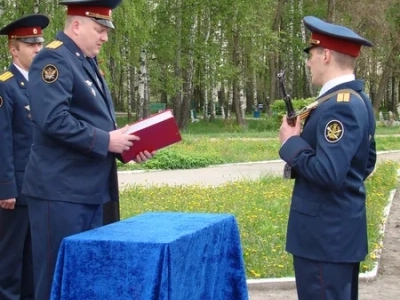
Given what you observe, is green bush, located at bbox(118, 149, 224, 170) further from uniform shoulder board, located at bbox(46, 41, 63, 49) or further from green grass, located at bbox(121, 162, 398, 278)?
uniform shoulder board, located at bbox(46, 41, 63, 49)

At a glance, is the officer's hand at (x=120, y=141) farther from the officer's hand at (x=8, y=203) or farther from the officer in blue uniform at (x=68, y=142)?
the officer's hand at (x=8, y=203)

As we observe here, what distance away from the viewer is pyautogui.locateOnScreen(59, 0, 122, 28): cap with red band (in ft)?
13.1

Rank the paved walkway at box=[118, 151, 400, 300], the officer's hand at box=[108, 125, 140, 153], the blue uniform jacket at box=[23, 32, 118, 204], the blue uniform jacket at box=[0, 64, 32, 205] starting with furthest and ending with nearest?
the paved walkway at box=[118, 151, 400, 300]
the blue uniform jacket at box=[0, 64, 32, 205]
the officer's hand at box=[108, 125, 140, 153]
the blue uniform jacket at box=[23, 32, 118, 204]

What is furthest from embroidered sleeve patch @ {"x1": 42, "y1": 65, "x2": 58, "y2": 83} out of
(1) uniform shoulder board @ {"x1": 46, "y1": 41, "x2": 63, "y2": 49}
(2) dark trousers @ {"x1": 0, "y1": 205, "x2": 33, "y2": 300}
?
(2) dark trousers @ {"x1": 0, "y1": 205, "x2": 33, "y2": 300}

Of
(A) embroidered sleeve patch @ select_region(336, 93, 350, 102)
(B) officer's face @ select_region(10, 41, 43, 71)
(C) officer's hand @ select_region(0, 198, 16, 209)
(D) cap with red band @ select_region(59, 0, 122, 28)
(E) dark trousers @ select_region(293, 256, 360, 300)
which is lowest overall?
(E) dark trousers @ select_region(293, 256, 360, 300)

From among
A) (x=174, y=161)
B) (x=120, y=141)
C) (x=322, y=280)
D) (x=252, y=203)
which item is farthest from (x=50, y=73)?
(x=174, y=161)

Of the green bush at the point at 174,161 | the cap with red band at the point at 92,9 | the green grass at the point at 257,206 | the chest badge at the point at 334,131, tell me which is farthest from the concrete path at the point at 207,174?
the chest badge at the point at 334,131

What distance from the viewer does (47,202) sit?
13.1 feet

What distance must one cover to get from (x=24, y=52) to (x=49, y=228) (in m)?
1.52

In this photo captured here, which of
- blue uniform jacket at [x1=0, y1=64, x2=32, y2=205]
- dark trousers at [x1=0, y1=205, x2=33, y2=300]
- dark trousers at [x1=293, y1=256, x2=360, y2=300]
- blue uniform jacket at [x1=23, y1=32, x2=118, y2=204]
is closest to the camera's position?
dark trousers at [x1=293, y1=256, x2=360, y2=300]

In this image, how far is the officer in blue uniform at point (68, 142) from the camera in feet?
12.8

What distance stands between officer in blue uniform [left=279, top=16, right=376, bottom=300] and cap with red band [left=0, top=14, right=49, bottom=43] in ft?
6.55

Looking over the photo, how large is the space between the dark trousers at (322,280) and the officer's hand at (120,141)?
3.32ft

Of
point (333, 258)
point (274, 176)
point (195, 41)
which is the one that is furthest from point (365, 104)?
point (195, 41)
